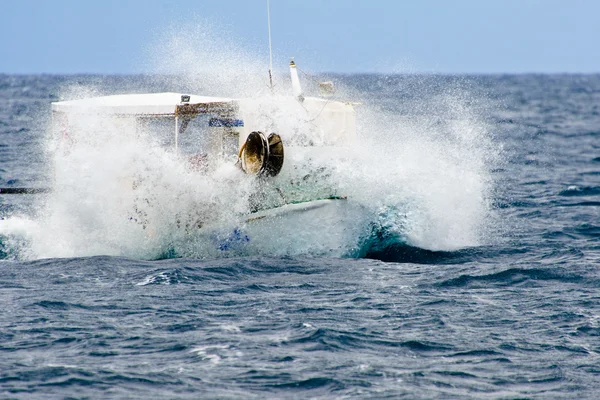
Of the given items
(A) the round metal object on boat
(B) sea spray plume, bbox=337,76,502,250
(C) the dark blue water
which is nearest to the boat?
(A) the round metal object on boat

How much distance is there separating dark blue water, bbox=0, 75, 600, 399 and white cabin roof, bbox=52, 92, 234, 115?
251 centimetres

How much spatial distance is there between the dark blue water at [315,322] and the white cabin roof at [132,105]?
2.51 m

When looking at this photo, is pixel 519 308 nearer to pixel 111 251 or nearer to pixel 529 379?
pixel 529 379

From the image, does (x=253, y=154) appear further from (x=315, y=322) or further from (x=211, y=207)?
(x=315, y=322)

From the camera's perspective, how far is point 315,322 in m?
12.0

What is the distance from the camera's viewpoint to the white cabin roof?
16562mm

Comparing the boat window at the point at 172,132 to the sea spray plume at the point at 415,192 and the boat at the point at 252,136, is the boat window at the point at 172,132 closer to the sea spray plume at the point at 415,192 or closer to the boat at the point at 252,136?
the boat at the point at 252,136

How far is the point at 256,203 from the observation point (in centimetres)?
1614

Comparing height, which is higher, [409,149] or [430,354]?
[409,149]

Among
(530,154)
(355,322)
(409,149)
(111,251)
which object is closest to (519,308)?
(355,322)

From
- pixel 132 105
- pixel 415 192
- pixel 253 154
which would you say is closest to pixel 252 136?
pixel 253 154

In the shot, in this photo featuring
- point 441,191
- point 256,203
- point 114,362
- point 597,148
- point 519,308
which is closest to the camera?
point 114,362

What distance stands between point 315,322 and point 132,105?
6.59 m

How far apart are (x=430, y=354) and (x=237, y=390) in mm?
2438
